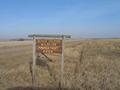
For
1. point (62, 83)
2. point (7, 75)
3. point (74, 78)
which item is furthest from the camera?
point (7, 75)

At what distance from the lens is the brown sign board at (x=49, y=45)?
30.5ft

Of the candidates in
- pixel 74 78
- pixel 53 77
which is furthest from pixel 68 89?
pixel 53 77

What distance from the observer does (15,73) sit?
10656 millimetres

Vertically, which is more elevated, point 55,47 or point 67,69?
point 55,47

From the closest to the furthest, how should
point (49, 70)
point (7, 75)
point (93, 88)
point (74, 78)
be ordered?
point (93, 88), point (74, 78), point (7, 75), point (49, 70)

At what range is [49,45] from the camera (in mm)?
9430

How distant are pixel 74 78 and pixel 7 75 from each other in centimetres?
313

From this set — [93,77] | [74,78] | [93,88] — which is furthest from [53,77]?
[93,88]

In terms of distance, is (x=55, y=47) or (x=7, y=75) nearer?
(x=55, y=47)

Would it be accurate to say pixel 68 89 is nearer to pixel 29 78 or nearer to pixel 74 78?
pixel 74 78

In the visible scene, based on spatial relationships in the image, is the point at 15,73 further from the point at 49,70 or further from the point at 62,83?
the point at 62,83

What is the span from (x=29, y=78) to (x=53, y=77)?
3.65 ft

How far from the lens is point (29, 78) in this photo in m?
9.91

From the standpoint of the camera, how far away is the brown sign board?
928cm
